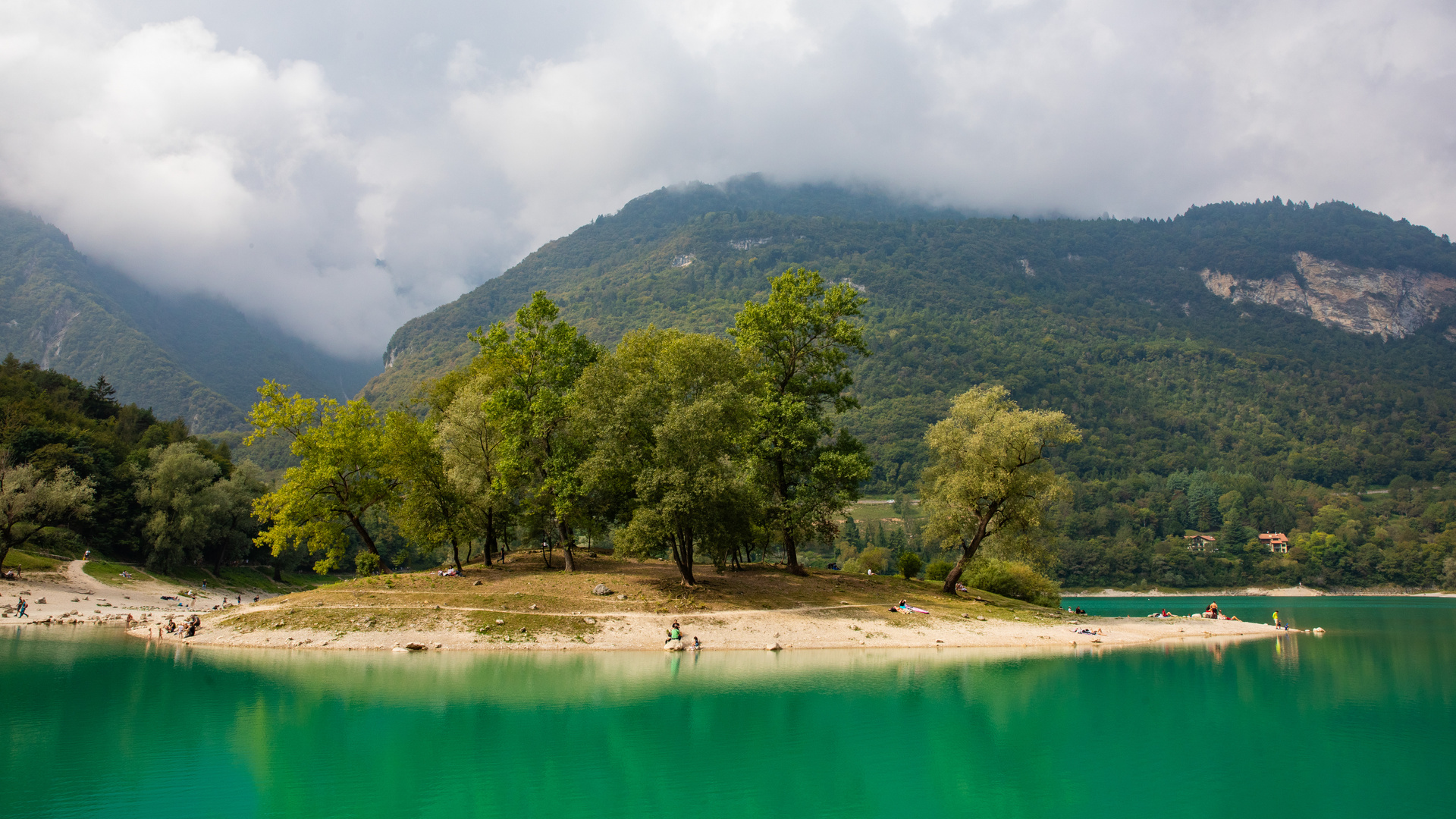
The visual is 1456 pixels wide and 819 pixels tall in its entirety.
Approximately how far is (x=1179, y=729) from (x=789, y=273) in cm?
3414

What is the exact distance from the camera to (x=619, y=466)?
40.8 meters

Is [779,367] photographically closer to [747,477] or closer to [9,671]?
[747,477]

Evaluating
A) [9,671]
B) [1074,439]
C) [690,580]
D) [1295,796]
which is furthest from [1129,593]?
[9,671]

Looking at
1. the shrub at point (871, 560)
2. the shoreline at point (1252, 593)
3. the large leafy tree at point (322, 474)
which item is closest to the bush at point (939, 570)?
the shrub at point (871, 560)

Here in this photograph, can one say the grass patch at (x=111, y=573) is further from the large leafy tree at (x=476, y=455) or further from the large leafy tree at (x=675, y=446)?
the large leafy tree at (x=675, y=446)

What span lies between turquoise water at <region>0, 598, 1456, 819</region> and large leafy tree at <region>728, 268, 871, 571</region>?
45.2ft

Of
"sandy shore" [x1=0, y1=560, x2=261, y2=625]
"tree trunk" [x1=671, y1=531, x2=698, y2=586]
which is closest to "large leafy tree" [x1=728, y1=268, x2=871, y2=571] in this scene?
"tree trunk" [x1=671, y1=531, x2=698, y2=586]

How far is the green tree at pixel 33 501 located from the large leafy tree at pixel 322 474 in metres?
22.4

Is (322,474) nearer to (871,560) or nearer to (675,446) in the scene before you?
(675,446)

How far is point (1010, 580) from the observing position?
5809cm

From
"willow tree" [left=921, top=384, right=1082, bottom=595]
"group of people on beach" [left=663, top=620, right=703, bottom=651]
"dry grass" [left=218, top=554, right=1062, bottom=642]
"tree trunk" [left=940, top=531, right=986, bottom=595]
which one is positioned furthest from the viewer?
"tree trunk" [left=940, top=531, right=986, bottom=595]

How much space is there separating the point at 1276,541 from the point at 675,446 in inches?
7613

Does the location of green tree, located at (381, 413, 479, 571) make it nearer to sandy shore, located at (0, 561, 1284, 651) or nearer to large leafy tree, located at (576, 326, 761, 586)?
sandy shore, located at (0, 561, 1284, 651)

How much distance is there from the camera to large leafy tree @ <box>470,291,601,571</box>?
143 ft
